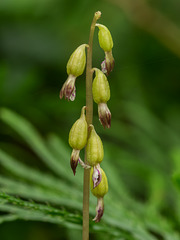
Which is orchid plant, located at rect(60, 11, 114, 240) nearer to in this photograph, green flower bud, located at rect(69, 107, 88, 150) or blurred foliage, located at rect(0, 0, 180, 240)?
green flower bud, located at rect(69, 107, 88, 150)

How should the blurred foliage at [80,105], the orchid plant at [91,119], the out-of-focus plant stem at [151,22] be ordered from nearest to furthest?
the orchid plant at [91,119] → the blurred foliage at [80,105] → the out-of-focus plant stem at [151,22]

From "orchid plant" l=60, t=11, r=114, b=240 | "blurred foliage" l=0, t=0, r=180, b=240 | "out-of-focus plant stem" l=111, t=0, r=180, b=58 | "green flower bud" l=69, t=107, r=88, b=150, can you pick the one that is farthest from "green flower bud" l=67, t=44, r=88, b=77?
"out-of-focus plant stem" l=111, t=0, r=180, b=58

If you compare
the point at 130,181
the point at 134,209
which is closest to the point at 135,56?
the point at 130,181

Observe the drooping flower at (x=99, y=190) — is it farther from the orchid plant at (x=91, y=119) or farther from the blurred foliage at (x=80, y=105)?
the blurred foliage at (x=80, y=105)

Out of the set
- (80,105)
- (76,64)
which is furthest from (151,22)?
(76,64)

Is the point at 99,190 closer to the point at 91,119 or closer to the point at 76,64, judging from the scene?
the point at 91,119

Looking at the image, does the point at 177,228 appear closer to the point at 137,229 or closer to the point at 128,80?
the point at 137,229

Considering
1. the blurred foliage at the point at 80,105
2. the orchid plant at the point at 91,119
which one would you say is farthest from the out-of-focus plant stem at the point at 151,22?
the orchid plant at the point at 91,119

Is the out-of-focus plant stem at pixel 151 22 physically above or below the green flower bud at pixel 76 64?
above
